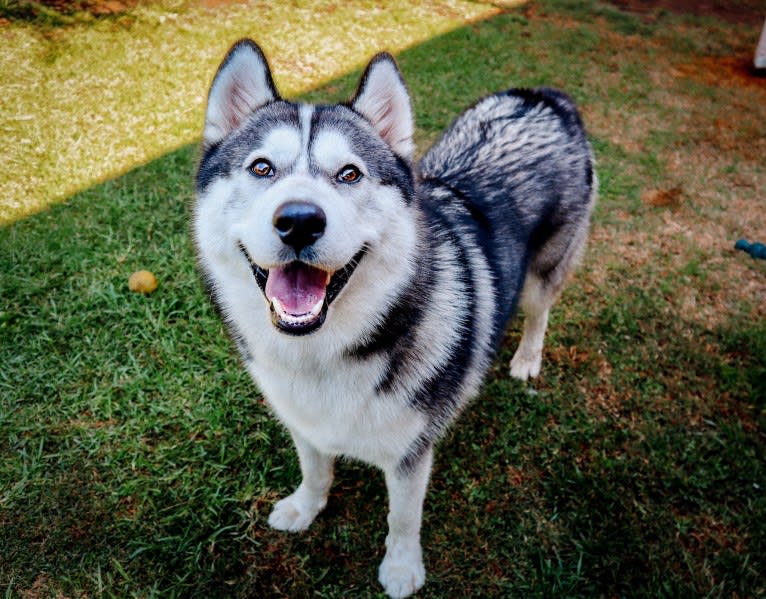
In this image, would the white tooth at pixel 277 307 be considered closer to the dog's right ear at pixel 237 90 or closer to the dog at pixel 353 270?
the dog at pixel 353 270

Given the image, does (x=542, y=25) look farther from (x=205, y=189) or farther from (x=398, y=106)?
(x=205, y=189)

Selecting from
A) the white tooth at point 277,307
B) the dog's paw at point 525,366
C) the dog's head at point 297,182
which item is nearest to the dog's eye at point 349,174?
the dog's head at point 297,182

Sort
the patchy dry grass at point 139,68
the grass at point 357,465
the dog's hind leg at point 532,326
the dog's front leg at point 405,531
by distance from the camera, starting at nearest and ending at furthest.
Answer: the dog's front leg at point 405,531 < the grass at point 357,465 < the dog's hind leg at point 532,326 < the patchy dry grass at point 139,68

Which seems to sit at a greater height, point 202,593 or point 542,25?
point 542,25

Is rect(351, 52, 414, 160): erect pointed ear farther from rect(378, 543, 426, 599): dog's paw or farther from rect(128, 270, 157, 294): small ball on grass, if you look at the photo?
rect(128, 270, 157, 294): small ball on grass

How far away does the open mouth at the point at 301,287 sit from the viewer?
1.76 metres

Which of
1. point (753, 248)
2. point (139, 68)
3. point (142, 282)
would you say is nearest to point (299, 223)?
point (142, 282)

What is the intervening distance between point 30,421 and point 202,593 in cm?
151

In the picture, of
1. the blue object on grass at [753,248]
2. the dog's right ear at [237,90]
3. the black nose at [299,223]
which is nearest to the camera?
the black nose at [299,223]

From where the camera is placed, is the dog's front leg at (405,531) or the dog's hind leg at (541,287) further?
the dog's hind leg at (541,287)

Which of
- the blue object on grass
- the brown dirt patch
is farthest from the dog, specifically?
the brown dirt patch

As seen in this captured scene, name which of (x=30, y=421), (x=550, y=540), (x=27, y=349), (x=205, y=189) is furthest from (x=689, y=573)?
(x=27, y=349)

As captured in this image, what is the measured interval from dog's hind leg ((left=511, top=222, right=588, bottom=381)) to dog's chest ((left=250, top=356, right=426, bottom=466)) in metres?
1.40

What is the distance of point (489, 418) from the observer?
329cm
